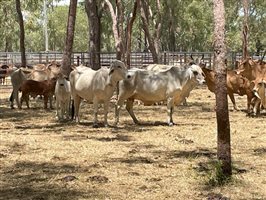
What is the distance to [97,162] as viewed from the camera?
8750 mm

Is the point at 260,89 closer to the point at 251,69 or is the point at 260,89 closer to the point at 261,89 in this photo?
the point at 261,89

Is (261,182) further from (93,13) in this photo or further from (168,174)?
→ (93,13)

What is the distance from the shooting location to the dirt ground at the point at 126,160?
23.0 feet

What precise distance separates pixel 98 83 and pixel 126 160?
4.15 meters

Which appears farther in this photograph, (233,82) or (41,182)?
(233,82)

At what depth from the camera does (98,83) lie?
12.8 m

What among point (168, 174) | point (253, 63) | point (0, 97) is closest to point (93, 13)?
point (0, 97)

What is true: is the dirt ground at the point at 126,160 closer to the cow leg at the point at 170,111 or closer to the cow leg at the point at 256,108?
the cow leg at the point at 170,111

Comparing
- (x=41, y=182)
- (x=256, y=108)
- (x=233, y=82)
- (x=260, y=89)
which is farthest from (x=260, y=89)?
(x=41, y=182)

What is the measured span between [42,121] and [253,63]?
22.6 ft

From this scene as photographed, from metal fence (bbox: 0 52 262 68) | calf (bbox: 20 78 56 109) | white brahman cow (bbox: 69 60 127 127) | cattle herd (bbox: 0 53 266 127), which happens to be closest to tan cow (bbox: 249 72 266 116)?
cattle herd (bbox: 0 53 266 127)

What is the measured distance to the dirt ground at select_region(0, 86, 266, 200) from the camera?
23.0 ft

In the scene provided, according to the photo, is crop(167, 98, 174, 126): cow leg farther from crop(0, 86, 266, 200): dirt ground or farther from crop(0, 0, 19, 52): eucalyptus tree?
crop(0, 0, 19, 52): eucalyptus tree

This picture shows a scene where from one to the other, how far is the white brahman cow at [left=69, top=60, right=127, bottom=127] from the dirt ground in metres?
0.71
